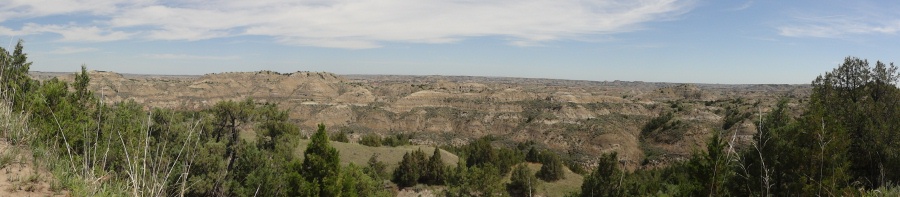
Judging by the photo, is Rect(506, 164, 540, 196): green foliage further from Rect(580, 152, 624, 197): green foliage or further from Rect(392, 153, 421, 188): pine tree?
Rect(580, 152, 624, 197): green foliage

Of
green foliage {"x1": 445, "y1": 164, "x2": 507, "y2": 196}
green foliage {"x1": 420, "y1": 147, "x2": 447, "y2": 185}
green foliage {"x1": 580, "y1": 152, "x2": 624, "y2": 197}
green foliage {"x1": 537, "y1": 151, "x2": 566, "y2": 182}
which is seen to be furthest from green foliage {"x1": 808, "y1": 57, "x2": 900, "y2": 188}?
green foliage {"x1": 420, "y1": 147, "x2": 447, "y2": 185}

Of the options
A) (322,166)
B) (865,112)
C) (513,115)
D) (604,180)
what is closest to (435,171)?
(604,180)

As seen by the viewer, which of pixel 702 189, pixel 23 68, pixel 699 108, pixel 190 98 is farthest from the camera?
pixel 190 98

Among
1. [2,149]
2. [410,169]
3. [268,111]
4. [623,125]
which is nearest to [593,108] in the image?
[623,125]

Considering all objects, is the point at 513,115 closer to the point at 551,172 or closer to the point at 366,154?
the point at 551,172

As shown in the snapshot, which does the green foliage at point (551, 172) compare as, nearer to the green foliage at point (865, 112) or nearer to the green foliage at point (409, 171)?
the green foliage at point (409, 171)

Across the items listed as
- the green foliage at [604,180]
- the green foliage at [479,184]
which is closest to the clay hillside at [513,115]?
the green foliage at [479,184]

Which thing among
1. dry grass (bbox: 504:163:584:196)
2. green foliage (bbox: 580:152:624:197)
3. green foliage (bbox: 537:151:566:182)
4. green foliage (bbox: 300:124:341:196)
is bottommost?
dry grass (bbox: 504:163:584:196)

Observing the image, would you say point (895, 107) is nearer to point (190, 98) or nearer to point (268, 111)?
point (268, 111)

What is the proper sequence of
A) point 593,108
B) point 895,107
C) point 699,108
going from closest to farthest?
point 895,107
point 699,108
point 593,108

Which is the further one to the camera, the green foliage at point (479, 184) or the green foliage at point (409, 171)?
the green foliage at point (409, 171)

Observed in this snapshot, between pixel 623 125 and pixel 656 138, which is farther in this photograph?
pixel 623 125

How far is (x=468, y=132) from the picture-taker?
79.2 metres

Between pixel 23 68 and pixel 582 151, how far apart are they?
56.3 meters
